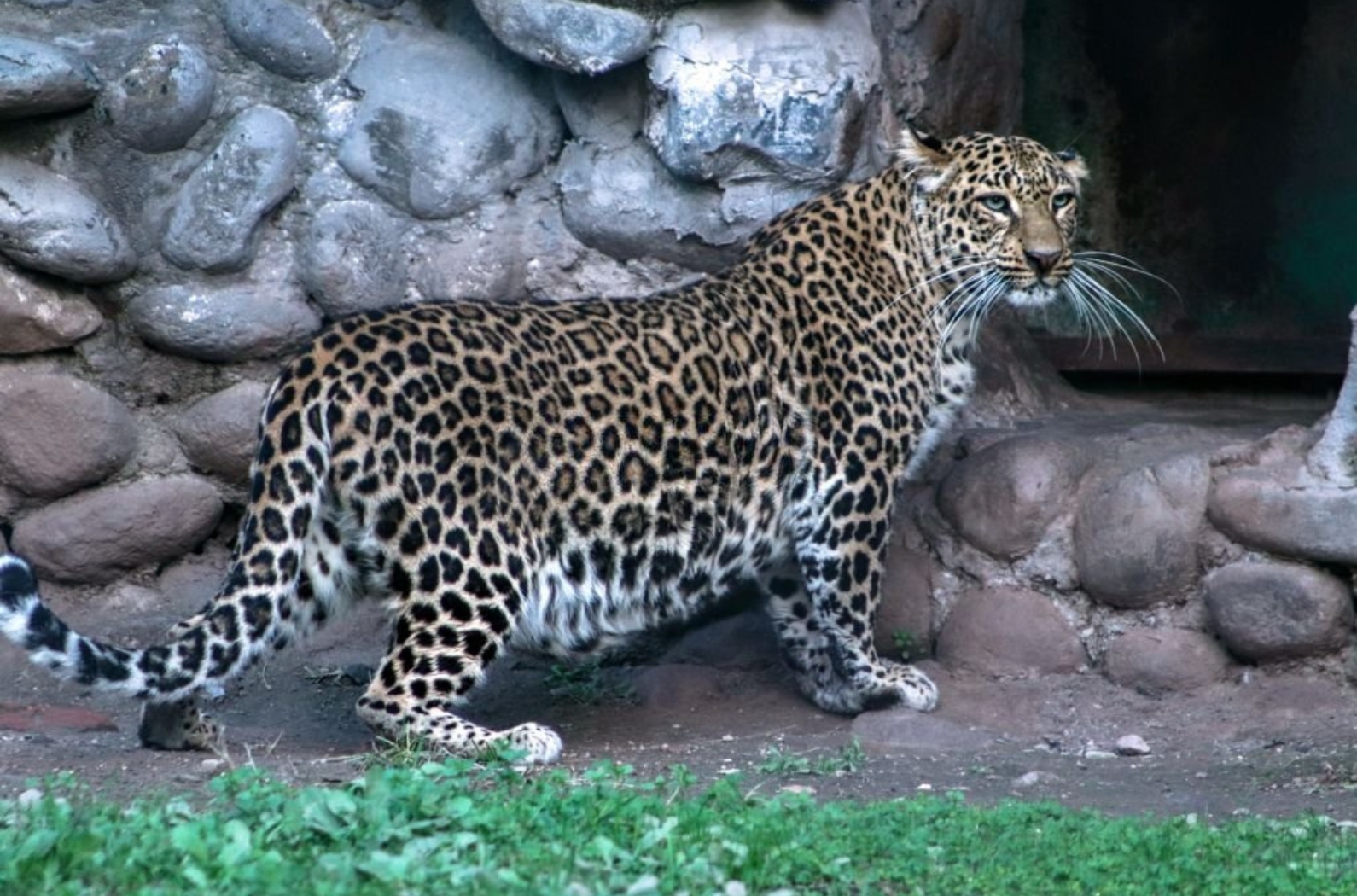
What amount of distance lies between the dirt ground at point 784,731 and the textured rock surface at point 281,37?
259 cm

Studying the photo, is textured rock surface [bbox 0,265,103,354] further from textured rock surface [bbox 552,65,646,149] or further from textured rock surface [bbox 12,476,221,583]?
textured rock surface [bbox 552,65,646,149]

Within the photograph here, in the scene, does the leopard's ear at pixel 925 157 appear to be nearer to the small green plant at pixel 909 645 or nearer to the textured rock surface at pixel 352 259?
the small green plant at pixel 909 645

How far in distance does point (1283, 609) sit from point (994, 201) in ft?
7.03

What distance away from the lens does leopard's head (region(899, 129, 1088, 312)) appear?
895cm

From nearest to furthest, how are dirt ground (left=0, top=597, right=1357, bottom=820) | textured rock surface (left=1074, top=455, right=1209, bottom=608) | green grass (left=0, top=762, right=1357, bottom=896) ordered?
green grass (left=0, top=762, right=1357, bottom=896)
dirt ground (left=0, top=597, right=1357, bottom=820)
textured rock surface (left=1074, top=455, right=1209, bottom=608)

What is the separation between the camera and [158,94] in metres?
9.19

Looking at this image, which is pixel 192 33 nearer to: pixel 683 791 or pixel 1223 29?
pixel 683 791

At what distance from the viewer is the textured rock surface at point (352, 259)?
9.38m

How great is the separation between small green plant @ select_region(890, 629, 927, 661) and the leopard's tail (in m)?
3.81

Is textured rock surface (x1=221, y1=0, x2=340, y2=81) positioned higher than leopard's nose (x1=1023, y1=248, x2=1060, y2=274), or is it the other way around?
textured rock surface (x1=221, y1=0, x2=340, y2=81)

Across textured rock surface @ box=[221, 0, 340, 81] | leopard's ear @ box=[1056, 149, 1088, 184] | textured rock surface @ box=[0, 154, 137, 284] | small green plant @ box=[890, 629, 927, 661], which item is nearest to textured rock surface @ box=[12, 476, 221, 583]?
textured rock surface @ box=[0, 154, 137, 284]

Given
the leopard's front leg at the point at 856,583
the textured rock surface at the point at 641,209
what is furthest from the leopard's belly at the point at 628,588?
the textured rock surface at the point at 641,209

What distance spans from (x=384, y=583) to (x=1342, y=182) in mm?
6888

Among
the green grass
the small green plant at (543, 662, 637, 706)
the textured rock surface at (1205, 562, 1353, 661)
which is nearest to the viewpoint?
the green grass
